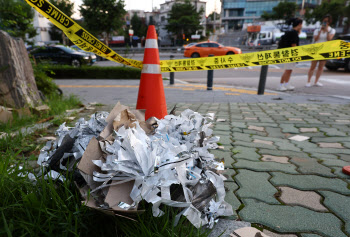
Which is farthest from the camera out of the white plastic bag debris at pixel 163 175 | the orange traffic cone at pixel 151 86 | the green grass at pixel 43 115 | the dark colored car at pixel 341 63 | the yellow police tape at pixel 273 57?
the dark colored car at pixel 341 63

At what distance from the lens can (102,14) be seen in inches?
1302

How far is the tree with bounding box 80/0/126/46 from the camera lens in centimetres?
3272

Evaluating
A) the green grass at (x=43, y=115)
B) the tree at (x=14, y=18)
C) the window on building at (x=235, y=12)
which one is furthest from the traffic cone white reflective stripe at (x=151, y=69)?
the window on building at (x=235, y=12)

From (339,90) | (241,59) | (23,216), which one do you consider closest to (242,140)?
(241,59)

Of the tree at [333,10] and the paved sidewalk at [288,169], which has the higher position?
the tree at [333,10]

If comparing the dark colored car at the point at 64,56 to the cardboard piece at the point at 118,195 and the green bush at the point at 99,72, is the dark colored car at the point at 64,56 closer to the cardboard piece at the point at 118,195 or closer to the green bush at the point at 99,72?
the green bush at the point at 99,72

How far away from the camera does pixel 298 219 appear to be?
4.77ft

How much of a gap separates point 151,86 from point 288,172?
1.71 meters

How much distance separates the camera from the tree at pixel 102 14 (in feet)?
107

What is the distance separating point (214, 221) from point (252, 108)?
396 cm

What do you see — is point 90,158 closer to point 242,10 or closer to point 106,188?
point 106,188

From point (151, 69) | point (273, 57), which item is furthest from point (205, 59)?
point (151, 69)

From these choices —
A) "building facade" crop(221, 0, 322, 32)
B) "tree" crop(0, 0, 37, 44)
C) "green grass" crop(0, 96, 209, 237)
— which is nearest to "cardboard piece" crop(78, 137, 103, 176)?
"green grass" crop(0, 96, 209, 237)

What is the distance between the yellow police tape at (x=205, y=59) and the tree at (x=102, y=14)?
33.4 metres
